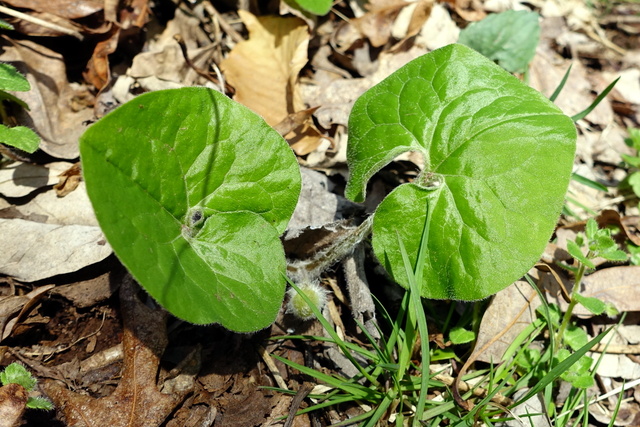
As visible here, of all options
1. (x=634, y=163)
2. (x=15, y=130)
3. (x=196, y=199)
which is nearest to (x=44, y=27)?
→ (x=15, y=130)

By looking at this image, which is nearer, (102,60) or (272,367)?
(272,367)

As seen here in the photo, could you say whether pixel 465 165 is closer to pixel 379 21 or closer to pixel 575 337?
pixel 575 337

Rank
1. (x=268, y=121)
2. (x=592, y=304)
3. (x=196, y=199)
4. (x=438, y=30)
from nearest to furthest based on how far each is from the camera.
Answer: (x=196, y=199) → (x=592, y=304) → (x=268, y=121) → (x=438, y=30)

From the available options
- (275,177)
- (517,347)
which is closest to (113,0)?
(275,177)

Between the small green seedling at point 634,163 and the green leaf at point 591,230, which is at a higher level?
the green leaf at point 591,230

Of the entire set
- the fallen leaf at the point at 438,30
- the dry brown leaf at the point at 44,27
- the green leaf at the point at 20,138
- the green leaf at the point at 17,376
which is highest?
the dry brown leaf at the point at 44,27

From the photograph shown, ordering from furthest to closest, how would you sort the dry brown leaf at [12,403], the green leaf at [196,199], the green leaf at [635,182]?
the green leaf at [635,182], the dry brown leaf at [12,403], the green leaf at [196,199]

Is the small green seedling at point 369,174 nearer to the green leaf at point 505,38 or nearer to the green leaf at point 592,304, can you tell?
the green leaf at point 592,304

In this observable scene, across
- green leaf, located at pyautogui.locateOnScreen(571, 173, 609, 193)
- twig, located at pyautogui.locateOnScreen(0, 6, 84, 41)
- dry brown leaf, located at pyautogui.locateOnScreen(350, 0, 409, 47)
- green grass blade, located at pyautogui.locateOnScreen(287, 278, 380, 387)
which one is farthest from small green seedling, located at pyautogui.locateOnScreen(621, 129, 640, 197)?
twig, located at pyautogui.locateOnScreen(0, 6, 84, 41)

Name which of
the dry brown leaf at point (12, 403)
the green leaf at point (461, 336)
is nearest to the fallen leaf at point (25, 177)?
the dry brown leaf at point (12, 403)
